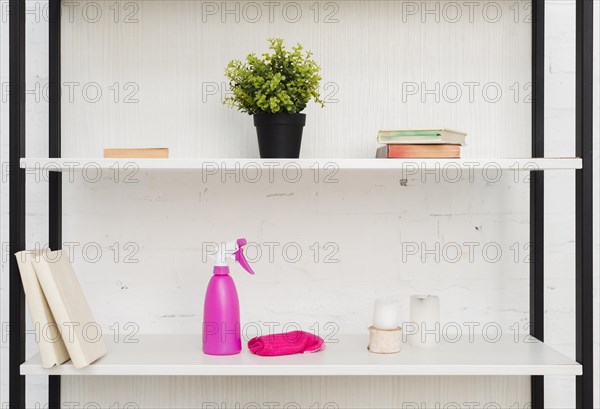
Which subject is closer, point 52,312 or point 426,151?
point 52,312

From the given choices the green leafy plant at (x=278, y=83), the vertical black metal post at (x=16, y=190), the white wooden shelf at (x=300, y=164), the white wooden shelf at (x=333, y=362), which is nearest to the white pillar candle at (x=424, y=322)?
the white wooden shelf at (x=333, y=362)

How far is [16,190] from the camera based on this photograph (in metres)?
1.17

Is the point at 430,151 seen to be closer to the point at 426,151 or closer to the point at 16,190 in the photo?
the point at 426,151

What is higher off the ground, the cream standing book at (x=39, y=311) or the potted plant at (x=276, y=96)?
the potted plant at (x=276, y=96)

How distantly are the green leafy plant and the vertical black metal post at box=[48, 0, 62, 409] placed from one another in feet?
1.39

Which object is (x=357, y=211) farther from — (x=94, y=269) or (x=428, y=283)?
(x=94, y=269)

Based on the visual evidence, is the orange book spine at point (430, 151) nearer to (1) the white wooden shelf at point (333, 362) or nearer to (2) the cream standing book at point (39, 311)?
(1) the white wooden shelf at point (333, 362)

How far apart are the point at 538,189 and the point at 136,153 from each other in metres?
0.86

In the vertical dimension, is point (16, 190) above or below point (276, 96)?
→ below

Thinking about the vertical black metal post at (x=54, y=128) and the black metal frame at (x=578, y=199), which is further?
the vertical black metal post at (x=54, y=128)

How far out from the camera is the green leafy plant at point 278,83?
1.22 m

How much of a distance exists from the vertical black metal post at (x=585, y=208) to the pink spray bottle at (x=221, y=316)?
0.64 m

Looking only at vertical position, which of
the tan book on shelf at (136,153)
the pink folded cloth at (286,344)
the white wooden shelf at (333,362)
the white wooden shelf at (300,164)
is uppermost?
the tan book on shelf at (136,153)

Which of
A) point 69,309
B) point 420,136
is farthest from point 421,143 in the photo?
point 69,309
